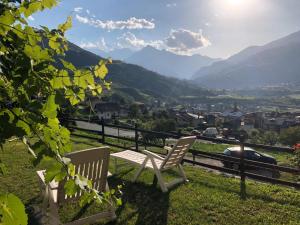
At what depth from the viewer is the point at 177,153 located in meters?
7.01

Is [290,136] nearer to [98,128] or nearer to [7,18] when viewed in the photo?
[98,128]

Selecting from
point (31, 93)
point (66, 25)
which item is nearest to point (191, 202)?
point (66, 25)

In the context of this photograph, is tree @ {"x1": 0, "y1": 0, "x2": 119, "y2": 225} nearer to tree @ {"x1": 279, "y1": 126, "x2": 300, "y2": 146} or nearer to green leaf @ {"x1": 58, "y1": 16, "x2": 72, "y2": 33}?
green leaf @ {"x1": 58, "y1": 16, "x2": 72, "y2": 33}

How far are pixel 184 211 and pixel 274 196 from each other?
215 centimetres

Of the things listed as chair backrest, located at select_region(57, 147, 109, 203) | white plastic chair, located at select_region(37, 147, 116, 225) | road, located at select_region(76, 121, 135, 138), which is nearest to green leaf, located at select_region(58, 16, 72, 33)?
white plastic chair, located at select_region(37, 147, 116, 225)

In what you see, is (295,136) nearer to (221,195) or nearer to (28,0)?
(221,195)

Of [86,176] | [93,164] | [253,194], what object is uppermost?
[93,164]

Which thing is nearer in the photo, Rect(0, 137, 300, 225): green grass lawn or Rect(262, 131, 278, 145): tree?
Rect(0, 137, 300, 225): green grass lawn

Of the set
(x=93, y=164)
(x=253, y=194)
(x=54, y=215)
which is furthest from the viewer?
(x=253, y=194)

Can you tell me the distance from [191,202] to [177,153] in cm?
113

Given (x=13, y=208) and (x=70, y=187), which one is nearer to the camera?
(x=13, y=208)

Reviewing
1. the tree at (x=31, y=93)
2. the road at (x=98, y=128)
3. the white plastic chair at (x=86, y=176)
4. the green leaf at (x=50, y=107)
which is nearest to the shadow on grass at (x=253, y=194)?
the white plastic chair at (x=86, y=176)

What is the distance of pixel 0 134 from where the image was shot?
977 mm

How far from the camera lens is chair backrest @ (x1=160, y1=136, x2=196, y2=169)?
6684mm
